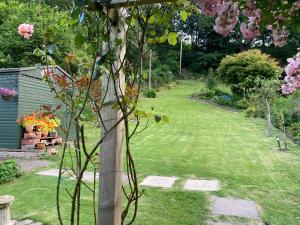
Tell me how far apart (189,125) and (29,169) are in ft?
25.7

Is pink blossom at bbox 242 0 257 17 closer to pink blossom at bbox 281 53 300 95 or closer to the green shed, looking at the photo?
pink blossom at bbox 281 53 300 95

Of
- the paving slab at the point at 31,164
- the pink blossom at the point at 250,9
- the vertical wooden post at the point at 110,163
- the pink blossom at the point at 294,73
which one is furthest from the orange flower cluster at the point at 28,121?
the pink blossom at the point at 250,9

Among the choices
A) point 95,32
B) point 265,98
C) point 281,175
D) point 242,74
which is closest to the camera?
point 95,32

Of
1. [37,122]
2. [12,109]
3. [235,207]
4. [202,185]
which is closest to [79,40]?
[235,207]

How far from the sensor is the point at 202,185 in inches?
199

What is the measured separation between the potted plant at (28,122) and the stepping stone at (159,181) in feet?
11.2

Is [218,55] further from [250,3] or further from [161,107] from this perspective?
[250,3]

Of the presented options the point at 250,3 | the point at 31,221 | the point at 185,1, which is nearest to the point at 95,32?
the point at 185,1

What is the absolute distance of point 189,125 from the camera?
12969mm

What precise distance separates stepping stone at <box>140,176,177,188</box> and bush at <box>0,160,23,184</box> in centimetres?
195

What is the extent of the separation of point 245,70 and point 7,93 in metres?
15.1

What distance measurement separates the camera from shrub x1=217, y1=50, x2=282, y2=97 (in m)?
19.4

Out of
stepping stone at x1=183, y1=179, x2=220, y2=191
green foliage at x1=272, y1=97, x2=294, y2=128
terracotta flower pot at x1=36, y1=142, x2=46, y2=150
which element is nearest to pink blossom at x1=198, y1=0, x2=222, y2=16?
stepping stone at x1=183, y1=179, x2=220, y2=191

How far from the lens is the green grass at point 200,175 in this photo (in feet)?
12.6
